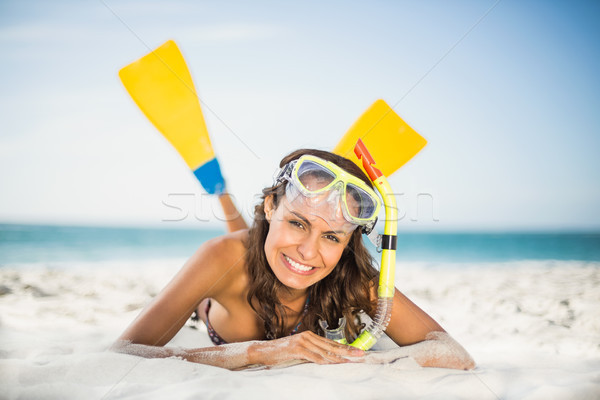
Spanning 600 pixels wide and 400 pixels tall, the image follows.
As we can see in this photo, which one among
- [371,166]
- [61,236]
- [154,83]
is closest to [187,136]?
[154,83]

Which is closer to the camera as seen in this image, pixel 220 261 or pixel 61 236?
pixel 220 261

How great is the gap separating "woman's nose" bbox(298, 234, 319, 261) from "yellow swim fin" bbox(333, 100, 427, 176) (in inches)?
60.5

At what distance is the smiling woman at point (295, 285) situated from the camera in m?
2.17

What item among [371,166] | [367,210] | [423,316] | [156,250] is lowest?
[156,250]

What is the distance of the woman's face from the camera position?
227cm

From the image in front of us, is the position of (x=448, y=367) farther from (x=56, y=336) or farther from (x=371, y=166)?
(x=56, y=336)

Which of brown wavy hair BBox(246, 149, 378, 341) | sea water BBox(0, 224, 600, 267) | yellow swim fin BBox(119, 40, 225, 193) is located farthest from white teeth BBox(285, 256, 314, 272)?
sea water BBox(0, 224, 600, 267)

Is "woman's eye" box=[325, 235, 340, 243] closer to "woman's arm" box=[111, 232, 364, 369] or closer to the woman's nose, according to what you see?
the woman's nose

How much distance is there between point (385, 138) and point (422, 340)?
1.86m

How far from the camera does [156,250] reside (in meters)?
14.3

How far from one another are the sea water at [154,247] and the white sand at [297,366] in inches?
258

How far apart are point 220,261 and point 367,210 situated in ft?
3.01

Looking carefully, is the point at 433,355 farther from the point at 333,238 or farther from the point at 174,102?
Answer: the point at 174,102

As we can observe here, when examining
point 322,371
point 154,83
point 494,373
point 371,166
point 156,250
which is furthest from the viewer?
point 156,250
